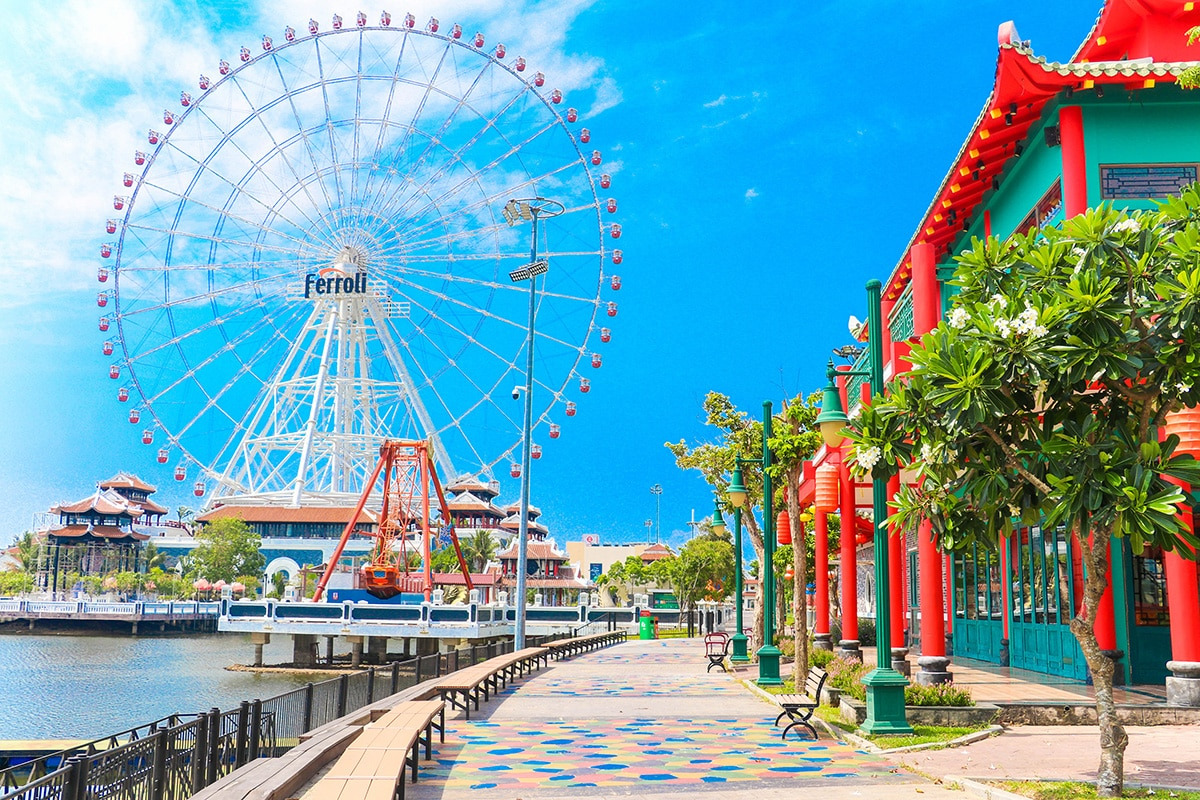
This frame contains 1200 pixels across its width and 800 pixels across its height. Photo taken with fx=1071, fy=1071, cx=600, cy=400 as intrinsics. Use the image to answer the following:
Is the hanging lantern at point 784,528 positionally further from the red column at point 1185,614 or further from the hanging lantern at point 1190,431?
the hanging lantern at point 1190,431

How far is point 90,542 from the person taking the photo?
95.8 meters

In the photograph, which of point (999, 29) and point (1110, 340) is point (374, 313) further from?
point (1110, 340)

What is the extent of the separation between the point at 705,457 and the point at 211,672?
1232 inches

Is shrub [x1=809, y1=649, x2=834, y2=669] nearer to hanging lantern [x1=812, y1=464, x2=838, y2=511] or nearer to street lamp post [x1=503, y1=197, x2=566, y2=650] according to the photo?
hanging lantern [x1=812, y1=464, x2=838, y2=511]

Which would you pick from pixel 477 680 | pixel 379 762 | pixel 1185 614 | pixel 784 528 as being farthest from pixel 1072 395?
pixel 784 528

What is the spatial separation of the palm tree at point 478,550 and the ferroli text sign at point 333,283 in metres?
39.0

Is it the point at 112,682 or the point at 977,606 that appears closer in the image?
the point at 977,606

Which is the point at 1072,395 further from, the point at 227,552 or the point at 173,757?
the point at 227,552

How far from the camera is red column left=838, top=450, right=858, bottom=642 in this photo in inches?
782

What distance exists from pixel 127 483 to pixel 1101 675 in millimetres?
115737

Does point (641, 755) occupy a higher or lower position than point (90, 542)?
lower

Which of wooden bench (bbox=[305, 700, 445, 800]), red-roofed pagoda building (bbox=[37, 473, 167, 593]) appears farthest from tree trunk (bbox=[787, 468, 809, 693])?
red-roofed pagoda building (bbox=[37, 473, 167, 593])

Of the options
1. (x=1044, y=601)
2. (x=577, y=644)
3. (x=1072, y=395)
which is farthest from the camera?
(x=577, y=644)

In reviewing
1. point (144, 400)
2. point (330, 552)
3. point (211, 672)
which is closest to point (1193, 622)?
point (211, 672)
